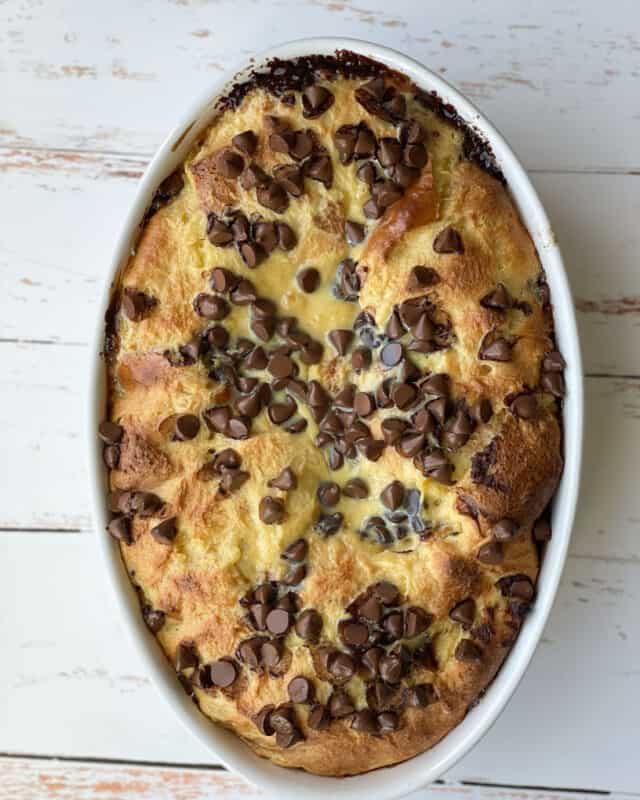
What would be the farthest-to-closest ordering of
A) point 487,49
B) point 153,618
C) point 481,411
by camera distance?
point 487,49 < point 153,618 < point 481,411

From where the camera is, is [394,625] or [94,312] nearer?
[394,625]

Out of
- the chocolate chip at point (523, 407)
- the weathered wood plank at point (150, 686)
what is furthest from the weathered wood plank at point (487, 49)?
the weathered wood plank at point (150, 686)

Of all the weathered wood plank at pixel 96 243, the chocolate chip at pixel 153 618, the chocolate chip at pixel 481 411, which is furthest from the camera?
the weathered wood plank at pixel 96 243

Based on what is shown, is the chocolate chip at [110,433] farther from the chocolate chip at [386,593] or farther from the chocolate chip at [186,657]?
the chocolate chip at [386,593]

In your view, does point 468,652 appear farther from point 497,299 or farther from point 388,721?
point 497,299

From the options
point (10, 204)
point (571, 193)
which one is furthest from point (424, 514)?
point (10, 204)

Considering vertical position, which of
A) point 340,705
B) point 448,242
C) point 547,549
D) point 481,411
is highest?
point 448,242

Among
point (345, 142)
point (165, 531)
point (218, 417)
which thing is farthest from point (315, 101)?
point (165, 531)

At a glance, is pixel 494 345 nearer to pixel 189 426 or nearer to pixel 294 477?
pixel 294 477
